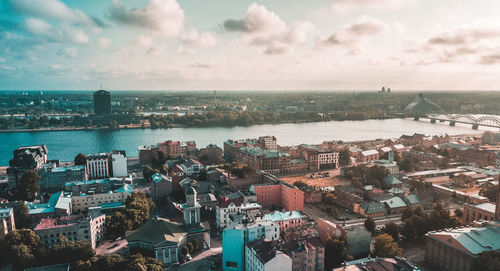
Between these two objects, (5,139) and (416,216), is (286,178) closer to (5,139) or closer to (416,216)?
(416,216)

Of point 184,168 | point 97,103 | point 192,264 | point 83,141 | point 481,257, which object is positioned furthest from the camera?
point 97,103

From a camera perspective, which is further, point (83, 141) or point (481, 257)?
point (83, 141)

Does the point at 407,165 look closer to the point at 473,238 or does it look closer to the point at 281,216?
the point at 473,238

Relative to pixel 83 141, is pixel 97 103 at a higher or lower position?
higher

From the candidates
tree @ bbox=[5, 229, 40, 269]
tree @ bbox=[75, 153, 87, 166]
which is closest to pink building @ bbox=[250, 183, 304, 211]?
tree @ bbox=[5, 229, 40, 269]

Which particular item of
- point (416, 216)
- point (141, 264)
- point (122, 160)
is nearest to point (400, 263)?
point (416, 216)

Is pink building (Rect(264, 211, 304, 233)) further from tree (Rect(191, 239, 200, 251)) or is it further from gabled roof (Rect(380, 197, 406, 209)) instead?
gabled roof (Rect(380, 197, 406, 209))
